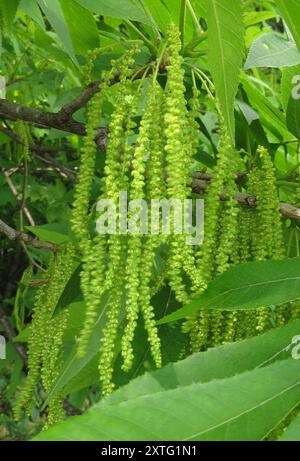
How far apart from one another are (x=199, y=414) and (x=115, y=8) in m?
0.66

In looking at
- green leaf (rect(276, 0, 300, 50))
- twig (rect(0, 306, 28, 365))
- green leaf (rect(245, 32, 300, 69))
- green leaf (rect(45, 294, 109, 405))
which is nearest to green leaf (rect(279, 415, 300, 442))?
green leaf (rect(45, 294, 109, 405))

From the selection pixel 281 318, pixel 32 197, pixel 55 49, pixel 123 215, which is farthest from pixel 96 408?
pixel 32 197

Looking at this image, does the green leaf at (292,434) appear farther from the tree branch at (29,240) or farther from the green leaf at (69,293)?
the tree branch at (29,240)

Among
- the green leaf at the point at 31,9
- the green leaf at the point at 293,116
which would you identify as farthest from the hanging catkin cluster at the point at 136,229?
the green leaf at the point at 31,9

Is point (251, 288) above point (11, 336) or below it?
above

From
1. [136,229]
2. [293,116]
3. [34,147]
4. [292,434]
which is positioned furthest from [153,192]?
[34,147]

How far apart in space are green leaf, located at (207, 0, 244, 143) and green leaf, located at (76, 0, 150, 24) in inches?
6.3

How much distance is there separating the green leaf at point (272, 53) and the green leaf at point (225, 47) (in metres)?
0.19

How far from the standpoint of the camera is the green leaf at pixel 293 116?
52.3 inches

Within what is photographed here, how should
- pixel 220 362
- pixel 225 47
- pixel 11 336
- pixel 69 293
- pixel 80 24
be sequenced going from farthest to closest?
1. pixel 11 336
2. pixel 80 24
3. pixel 69 293
4. pixel 225 47
5. pixel 220 362

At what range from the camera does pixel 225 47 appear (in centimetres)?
98

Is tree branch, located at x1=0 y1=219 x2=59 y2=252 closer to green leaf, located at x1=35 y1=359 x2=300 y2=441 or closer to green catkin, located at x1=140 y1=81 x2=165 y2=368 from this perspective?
green catkin, located at x1=140 y1=81 x2=165 y2=368

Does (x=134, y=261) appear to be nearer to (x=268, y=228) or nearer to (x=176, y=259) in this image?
(x=176, y=259)

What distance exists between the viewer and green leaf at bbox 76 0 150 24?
1100 mm
